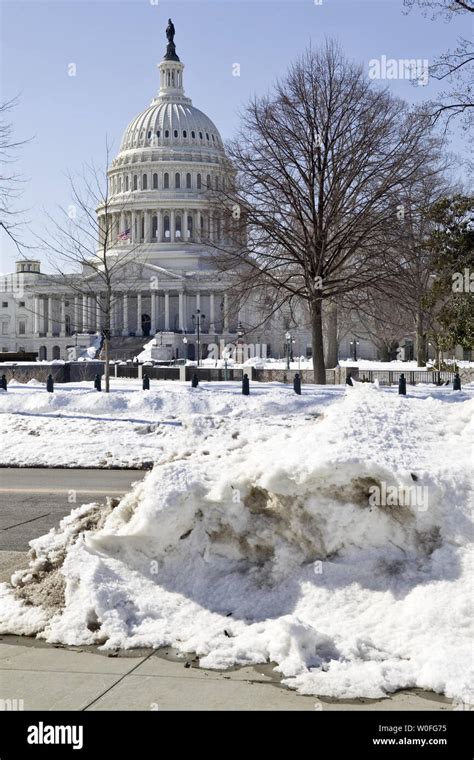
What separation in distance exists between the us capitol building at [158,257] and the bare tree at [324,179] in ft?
259

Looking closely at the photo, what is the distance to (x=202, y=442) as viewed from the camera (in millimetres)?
7949

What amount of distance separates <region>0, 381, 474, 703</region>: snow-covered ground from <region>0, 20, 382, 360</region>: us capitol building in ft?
342

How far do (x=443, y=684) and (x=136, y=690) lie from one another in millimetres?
1708

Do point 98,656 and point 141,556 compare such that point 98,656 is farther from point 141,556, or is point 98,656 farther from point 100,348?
point 100,348

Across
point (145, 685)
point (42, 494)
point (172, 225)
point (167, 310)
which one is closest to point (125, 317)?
point (167, 310)

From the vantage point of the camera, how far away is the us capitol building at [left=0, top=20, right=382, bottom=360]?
119 m

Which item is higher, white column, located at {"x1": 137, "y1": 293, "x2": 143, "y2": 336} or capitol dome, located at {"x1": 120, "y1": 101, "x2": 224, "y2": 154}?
capitol dome, located at {"x1": 120, "y1": 101, "x2": 224, "y2": 154}

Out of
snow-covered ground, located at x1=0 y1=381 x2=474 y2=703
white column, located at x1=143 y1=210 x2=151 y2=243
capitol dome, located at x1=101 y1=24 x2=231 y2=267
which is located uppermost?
capitol dome, located at x1=101 y1=24 x2=231 y2=267

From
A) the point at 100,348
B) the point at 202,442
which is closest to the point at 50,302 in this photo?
the point at 100,348

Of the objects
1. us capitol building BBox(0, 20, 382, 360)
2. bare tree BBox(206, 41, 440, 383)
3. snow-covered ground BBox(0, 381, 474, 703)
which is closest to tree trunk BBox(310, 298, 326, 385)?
bare tree BBox(206, 41, 440, 383)

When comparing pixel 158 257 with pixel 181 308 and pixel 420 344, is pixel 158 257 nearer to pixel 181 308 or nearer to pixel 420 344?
pixel 181 308

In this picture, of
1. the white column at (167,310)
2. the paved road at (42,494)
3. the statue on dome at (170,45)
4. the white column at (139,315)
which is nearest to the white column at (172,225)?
the white column at (167,310)

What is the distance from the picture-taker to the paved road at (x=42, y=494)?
10453 mm

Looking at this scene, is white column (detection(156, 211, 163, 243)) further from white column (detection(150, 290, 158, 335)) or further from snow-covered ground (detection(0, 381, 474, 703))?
snow-covered ground (detection(0, 381, 474, 703))
